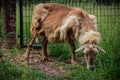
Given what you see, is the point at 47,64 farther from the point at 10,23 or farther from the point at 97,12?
the point at 97,12

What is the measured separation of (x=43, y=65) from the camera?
10.3 m

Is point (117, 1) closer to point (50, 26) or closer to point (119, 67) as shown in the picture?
point (50, 26)

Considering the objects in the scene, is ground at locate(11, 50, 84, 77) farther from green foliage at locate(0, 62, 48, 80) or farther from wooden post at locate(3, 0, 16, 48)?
wooden post at locate(3, 0, 16, 48)

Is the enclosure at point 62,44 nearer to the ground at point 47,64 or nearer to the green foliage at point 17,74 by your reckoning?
the ground at point 47,64

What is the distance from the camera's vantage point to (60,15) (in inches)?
408

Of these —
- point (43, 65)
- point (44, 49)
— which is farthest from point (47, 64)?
point (44, 49)

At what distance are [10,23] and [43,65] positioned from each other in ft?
6.58

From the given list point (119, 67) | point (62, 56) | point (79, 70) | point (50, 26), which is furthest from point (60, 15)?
point (119, 67)

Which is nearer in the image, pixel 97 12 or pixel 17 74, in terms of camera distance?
pixel 17 74

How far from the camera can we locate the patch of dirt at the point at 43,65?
942cm

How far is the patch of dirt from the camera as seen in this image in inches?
371

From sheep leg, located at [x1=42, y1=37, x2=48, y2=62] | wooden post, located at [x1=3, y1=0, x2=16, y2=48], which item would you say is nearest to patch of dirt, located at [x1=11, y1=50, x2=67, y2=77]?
sheep leg, located at [x1=42, y1=37, x2=48, y2=62]

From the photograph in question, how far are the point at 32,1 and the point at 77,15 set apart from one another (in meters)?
2.57

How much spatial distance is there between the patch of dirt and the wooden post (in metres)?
0.67
